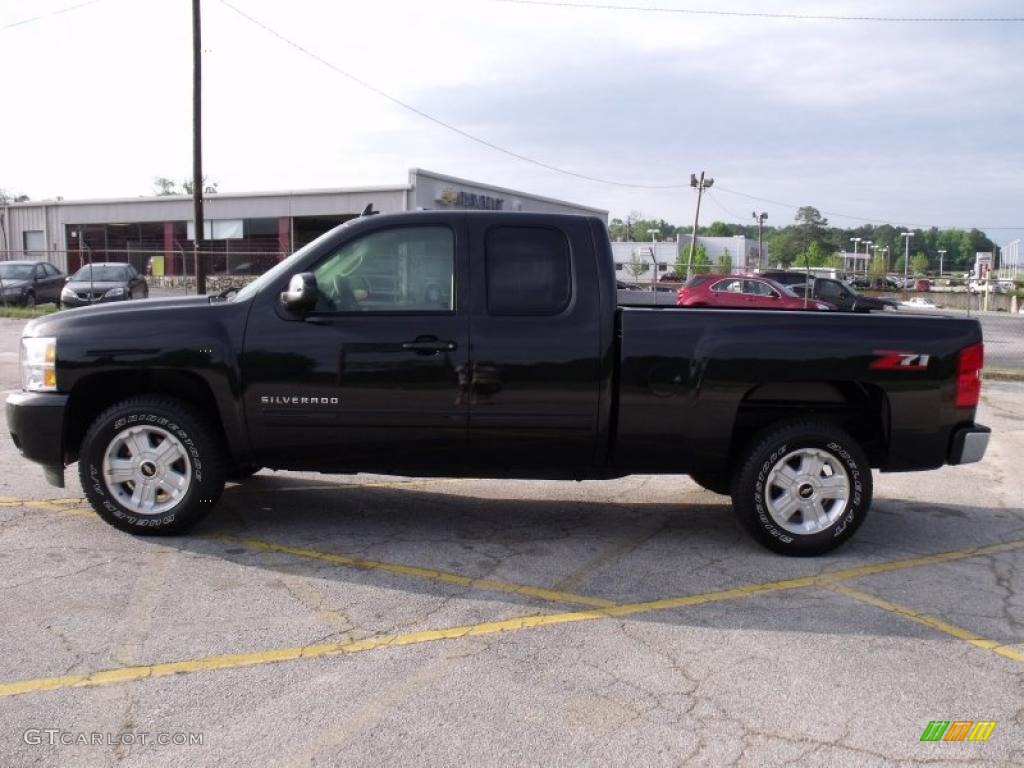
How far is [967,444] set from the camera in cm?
531

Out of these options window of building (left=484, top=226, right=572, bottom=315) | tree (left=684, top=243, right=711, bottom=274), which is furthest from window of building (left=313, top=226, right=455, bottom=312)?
tree (left=684, top=243, right=711, bottom=274)

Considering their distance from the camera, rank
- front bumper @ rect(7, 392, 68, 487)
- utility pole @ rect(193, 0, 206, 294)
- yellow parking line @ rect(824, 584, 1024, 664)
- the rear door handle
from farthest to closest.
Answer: utility pole @ rect(193, 0, 206, 294)
front bumper @ rect(7, 392, 68, 487)
the rear door handle
yellow parking line @ rect(824, 584, 1024, 664)

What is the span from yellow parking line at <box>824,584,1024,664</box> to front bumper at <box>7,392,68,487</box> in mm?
4312

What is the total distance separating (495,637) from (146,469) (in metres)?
2.44

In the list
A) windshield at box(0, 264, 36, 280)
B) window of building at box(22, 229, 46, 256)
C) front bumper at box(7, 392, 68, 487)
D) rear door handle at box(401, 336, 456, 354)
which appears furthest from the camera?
window of building at box(22, 229, 46, 256)

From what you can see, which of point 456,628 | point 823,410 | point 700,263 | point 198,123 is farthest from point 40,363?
point 700,263

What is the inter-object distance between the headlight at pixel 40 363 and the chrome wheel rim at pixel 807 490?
4101 mm

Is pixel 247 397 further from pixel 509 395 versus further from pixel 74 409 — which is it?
pixel 509 395

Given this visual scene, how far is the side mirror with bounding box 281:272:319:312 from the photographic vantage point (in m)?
5.00

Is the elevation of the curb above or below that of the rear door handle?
below

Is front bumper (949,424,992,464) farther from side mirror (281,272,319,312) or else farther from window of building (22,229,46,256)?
window of building (22,229,46,256)

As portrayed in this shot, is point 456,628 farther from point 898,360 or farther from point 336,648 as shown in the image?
point 898,360

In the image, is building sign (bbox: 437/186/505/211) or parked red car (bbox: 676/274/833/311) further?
building sign (bbox: 437/186/505/211)

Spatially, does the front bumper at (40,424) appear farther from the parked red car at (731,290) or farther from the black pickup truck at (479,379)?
the parked red car at (731,290)
